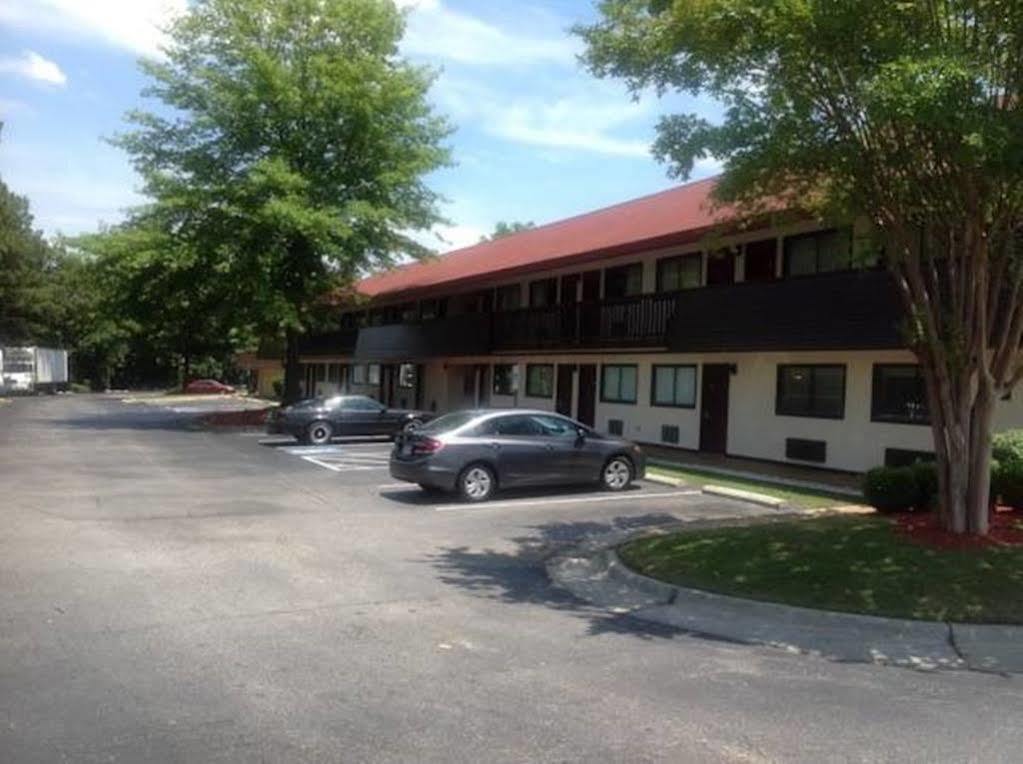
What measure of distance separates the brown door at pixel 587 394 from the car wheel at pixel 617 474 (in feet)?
37.8

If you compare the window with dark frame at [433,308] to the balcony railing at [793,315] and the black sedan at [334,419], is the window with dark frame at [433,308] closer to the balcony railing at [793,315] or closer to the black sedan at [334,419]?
the black sedan at [334,419]

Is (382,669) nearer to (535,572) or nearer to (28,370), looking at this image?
(535,572)

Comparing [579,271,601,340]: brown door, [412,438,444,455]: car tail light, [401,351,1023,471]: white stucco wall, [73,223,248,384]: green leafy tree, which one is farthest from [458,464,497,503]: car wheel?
[73,223,248,384]: green leafy tree

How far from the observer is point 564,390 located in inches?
1184

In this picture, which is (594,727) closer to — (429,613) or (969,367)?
(429,613)

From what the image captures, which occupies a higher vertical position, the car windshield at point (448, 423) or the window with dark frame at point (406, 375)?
the window with dark frame at point (406, 375)

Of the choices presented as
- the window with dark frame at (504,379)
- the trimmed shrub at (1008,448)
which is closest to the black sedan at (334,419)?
the window with dark frame at (504,379)

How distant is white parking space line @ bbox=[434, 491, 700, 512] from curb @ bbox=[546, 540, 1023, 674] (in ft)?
16.7

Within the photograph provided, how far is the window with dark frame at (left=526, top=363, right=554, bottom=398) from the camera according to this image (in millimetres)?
30891

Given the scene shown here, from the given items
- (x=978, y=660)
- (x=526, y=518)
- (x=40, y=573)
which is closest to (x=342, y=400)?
(x=526, y=518)

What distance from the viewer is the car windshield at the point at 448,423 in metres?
15.4

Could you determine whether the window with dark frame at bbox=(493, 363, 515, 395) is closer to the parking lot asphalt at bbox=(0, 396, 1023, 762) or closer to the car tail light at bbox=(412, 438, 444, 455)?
the car tail light at bbox=(412, 438, 444, 455)

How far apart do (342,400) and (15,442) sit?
8251 mm

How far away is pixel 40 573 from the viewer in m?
9.38
